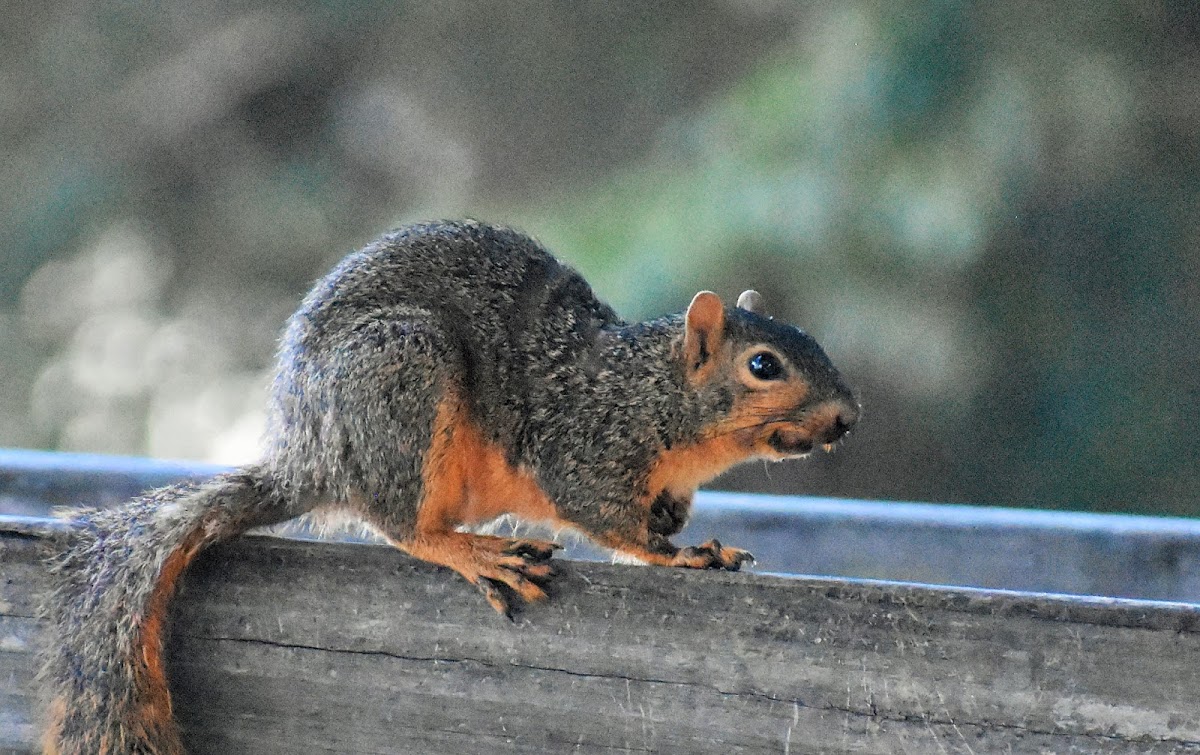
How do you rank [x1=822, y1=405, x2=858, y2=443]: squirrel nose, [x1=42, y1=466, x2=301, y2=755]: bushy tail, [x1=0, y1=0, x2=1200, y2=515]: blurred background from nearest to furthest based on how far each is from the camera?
1. [x1=42, y1=466, x2=301, y2=755]: bushy tail
2. [x1=822, y1=405, x2=858, y2=443]: squirrel nose
3. [x1=0, y1=0, x2=1200, y2=515]: blurred background

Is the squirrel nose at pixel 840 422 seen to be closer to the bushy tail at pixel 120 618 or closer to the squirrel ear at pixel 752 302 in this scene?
the squirrel ear at pixel 752 302

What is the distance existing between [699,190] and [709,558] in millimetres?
2236

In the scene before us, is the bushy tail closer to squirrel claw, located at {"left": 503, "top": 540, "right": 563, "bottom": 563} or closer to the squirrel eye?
squirrel claw, located at {"left": 503, "top": 540, "right": 563, "bottom": 563}

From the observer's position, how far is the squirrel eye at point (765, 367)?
65.7 inches

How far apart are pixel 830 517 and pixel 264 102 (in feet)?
11.5

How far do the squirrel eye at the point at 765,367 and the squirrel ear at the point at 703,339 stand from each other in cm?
5

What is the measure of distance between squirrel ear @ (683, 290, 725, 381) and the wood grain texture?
16.7 inches

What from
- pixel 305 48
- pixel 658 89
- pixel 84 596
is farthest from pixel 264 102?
pixel 84 596

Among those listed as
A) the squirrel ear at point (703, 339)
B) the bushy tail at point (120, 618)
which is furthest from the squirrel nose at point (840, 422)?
the bushy tail at point (120, 618)

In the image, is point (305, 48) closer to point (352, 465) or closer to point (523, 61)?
point (523, 61)

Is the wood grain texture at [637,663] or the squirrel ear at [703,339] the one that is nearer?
the wood grain texture at [637,663]

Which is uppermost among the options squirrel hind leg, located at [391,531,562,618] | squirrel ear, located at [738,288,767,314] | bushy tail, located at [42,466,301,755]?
squirrel ear, located at [738,288,767,314]

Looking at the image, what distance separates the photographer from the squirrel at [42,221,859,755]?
135 cm

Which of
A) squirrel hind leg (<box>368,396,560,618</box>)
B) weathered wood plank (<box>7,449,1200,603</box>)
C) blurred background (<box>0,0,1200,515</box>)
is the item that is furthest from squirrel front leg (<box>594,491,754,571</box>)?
blurred background (<box>0,0,1200,515</box>)
